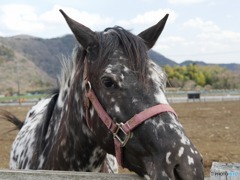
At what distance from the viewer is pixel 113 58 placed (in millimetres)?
2801

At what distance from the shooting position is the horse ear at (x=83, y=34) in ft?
9.59

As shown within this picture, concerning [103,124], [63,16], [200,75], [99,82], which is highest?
[63,16]

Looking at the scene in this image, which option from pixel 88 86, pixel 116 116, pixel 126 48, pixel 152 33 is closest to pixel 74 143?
pixel 88 86

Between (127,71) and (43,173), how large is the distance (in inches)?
37.1

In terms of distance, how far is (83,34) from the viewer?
9.75 feet

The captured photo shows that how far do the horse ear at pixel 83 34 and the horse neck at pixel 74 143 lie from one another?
355 millimetres

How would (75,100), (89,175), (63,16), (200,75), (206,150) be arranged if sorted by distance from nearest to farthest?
1. (89,175)
2. (63,16)
3. (75,100)
4. (206,150)
5. (200,75)

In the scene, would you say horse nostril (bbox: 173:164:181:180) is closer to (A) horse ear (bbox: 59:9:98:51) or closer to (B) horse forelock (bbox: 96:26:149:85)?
(B) horse forelock (bbox: 96:26:149:85)

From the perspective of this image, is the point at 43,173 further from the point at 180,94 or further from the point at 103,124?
the point at 180,94

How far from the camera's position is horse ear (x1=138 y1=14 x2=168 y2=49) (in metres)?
3.25

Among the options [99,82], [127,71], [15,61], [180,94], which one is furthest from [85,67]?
[15,61]

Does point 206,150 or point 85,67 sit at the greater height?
point 85,67

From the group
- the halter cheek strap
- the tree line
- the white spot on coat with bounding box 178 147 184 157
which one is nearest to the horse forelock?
the halter cheek strap

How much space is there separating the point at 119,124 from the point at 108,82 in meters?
0.33
